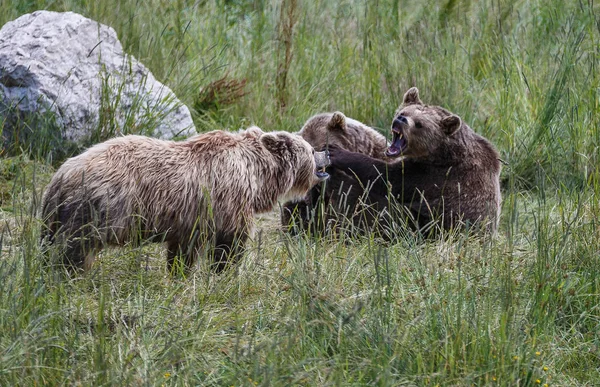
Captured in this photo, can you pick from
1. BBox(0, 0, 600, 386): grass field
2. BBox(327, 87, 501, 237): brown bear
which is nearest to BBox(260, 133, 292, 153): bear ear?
BBox(0, 0, 600, 386): grass field

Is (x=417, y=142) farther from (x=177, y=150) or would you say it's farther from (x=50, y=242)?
(x=50, y=242)

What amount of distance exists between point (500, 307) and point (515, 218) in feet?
1.75

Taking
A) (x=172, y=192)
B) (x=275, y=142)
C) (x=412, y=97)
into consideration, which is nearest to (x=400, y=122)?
(x=412, y=97)

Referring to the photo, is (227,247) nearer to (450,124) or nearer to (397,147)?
(397,147)

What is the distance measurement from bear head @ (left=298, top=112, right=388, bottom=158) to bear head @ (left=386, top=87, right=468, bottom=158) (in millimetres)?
600

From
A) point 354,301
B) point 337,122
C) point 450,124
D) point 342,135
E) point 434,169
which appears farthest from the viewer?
point 342,135

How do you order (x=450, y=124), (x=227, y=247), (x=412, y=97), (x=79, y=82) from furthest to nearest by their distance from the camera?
(x=79, y=82) < (x=412, y=97) < (x=450, y=124) < (x=227, y=247)

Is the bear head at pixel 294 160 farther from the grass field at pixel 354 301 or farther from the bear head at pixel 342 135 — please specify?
the bear head at pixel 342 135

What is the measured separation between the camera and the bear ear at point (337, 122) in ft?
24.1

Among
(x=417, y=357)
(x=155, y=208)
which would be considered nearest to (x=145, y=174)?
(x=155, y=208)

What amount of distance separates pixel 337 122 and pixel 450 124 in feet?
3.38

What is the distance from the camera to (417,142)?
6.88m

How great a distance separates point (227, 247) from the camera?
222 inches

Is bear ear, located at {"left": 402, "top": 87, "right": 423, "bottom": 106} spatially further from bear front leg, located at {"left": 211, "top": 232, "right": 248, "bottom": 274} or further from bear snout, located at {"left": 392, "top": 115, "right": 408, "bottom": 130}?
bear front leg, located at {"left": 211, "top": 232, "right": 248, "bottom": 274}
